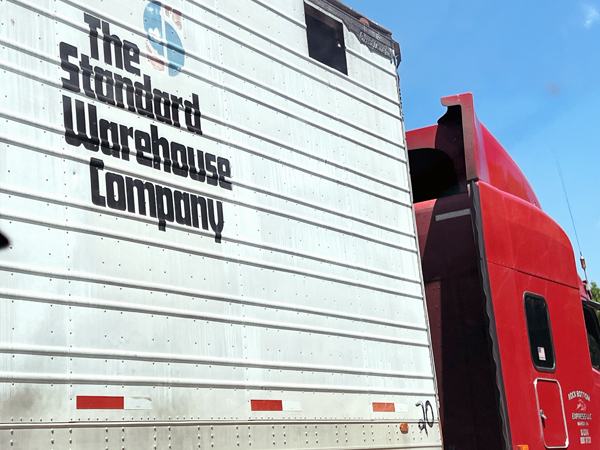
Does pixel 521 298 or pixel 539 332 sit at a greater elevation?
pixel 521 298

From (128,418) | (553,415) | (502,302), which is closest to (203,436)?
(128,418)

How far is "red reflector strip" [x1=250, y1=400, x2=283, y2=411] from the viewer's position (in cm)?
396

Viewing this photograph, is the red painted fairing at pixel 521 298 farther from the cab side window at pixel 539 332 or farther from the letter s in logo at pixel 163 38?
the letter s in logo at pixel 163 38

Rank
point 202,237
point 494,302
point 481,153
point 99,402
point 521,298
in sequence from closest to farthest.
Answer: point 99,402
point 202,237
point 494,302
point 521,298
point 481,153

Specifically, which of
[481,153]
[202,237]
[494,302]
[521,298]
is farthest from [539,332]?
[202,237]

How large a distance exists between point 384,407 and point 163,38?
2.61 m

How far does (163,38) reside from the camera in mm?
4129

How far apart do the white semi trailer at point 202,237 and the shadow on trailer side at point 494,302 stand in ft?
2.51

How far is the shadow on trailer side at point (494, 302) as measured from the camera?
19.0ft

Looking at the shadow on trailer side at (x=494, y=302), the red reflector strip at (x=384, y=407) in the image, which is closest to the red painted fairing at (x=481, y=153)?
the shadow on trailer side at (x=494, y=302)

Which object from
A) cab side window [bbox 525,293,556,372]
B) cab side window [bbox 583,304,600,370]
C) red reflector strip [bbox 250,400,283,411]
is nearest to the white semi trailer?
red reflector strip [bbox 250,400,283,411]

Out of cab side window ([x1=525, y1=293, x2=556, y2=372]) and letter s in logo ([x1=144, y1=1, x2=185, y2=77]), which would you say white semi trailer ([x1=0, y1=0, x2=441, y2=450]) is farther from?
cab side window ([x1=525, y1=293, x2=556, y2=372])

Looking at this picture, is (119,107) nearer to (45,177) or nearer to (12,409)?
(45,177)

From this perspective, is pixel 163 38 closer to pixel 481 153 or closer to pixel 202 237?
pixel 202 237
